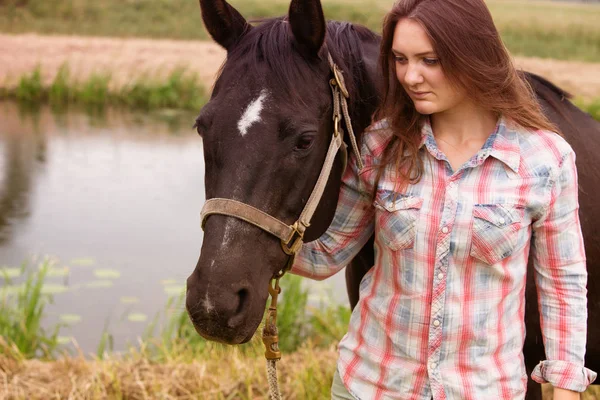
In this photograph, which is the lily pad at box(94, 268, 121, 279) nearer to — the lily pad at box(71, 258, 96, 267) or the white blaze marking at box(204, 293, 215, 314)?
the lily pad at box(71, 258, 96, 267)

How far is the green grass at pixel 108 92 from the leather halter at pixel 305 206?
9.78 meters

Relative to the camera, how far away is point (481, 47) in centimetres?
182

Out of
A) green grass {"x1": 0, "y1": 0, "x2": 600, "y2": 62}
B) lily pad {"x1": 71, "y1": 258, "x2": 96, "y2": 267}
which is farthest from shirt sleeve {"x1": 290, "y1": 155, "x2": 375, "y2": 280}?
green grass {"x1": 0, "y1": 0, "x2": 600, "y2": 62}

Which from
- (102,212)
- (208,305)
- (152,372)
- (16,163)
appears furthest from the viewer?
(16,163)

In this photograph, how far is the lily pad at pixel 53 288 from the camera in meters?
5.59

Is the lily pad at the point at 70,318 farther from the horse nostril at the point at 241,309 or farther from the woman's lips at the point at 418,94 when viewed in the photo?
the woman's lips at the point at 418,94

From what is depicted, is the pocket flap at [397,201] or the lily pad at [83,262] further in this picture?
the lily pad at [83,262]

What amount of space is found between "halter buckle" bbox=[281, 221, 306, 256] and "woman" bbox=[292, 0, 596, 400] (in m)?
0.23

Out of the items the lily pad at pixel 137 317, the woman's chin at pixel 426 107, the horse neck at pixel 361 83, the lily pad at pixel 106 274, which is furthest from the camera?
the lily pad at pixel 106 274

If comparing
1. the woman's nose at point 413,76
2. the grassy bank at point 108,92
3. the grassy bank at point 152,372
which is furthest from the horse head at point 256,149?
the grassy bank at point 108,92

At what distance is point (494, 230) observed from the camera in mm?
1743

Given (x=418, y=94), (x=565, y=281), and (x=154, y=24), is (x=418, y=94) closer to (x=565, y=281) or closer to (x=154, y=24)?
(x=565, y=281)

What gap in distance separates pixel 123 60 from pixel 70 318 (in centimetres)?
908

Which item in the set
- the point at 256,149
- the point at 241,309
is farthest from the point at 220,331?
the point at 256,149
